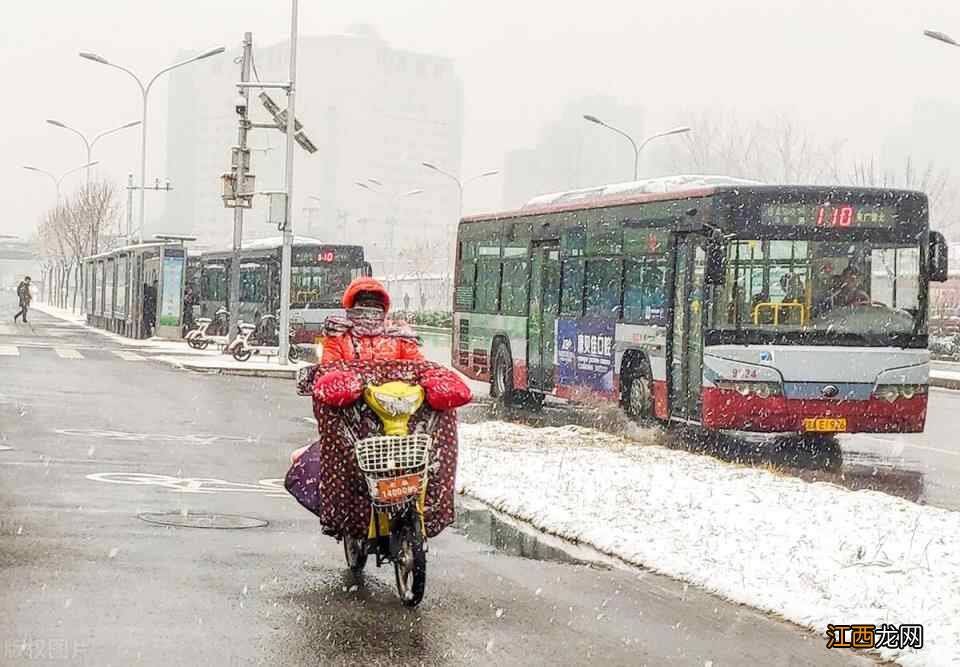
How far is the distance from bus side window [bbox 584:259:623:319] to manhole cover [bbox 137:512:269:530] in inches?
374

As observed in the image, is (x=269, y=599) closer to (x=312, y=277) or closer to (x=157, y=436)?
(x=157, y=436)

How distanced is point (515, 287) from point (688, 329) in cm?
631

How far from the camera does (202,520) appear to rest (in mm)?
10602

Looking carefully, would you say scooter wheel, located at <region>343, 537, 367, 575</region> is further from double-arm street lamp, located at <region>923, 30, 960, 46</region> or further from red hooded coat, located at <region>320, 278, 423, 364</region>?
double-arm street lamp, located at <region>923, 30, 960, 46</region>

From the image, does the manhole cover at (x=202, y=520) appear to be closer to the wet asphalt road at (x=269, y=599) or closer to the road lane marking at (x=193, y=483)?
the wet asphalt road at (x=269, y=599)

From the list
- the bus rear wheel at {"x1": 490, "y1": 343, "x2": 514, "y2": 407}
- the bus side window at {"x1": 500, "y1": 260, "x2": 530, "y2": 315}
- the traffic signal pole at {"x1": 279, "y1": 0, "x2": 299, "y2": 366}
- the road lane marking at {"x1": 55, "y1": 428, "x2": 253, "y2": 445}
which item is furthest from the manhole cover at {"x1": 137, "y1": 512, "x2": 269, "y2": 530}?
the traffic signal pole at {"x1": 279, "y1": 0, "x2": 299, "y2": 366}

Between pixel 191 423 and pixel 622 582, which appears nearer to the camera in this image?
pixel 622 582

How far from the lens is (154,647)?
21.6 ft

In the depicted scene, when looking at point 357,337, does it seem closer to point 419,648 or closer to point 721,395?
point 419,648

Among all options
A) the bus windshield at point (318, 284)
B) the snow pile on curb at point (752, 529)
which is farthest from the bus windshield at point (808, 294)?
the bus windshield at point (318, 284)

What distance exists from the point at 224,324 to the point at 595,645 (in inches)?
1585

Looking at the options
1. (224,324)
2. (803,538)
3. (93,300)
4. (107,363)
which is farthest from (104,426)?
(93,300)

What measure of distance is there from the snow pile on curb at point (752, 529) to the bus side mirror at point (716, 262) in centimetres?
206

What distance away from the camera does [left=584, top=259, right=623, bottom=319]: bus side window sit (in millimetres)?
19703
